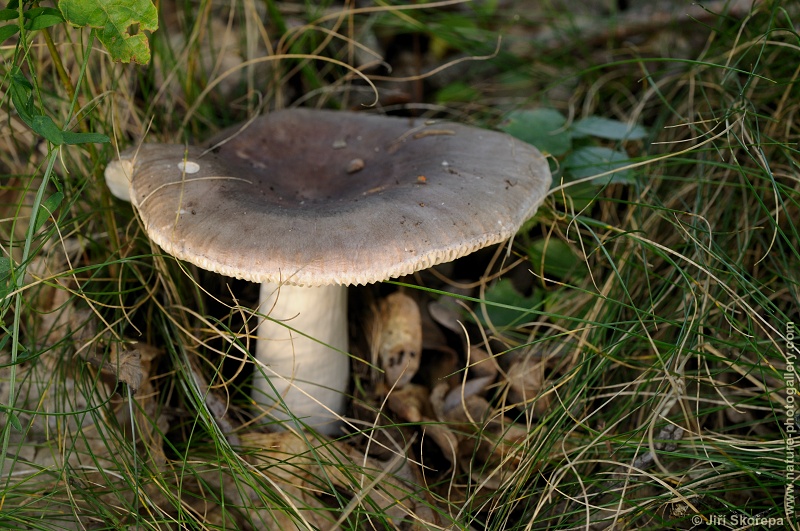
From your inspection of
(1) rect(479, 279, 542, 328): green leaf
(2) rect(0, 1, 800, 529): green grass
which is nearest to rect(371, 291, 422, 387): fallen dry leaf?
(2) rect(0, 1, 800, 529): green grass

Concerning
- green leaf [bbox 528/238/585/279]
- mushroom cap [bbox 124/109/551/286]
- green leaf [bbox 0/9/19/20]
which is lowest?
green leaf [bbox 528/238/585/279]

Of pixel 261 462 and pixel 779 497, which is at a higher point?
pixel 779 497

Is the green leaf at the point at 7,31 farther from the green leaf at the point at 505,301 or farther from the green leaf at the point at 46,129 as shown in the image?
the green leaf at the point at 505,301

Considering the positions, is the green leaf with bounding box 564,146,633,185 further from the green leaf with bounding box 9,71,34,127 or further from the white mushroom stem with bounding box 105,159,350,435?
the green leaf with bounding box 9,71,34,127

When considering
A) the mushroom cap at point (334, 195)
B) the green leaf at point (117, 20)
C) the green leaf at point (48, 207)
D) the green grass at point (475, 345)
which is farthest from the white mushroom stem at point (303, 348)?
the green leaf at point (117, 20)

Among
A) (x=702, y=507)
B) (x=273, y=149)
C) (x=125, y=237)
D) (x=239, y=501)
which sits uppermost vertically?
(x=273, y=149)

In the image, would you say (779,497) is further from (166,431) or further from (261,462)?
(166,431)

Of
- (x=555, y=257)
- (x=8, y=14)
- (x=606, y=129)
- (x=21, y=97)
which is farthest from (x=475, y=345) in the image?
(x=8, y=14)

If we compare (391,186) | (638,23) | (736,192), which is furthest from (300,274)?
(638,23)

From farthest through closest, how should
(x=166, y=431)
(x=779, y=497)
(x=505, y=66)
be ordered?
(x=505, y=66), (x=166, y=431), (x=779, y=497)
